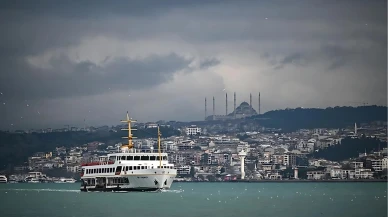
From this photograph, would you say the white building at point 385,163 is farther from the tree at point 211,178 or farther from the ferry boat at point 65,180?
the ferry boat at point 65,180

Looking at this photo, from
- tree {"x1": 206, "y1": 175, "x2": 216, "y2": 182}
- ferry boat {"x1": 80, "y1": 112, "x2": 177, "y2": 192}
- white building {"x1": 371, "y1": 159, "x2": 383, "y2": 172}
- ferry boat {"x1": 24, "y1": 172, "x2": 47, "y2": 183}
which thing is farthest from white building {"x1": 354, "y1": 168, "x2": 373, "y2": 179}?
ferry boat {"x1": 80, "y1": 112, "x2": 177, "y2": 192}

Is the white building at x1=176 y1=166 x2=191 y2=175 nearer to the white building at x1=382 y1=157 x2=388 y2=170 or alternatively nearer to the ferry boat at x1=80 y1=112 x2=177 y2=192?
the white building at x1=382 y1=157 x2=388 y2=170

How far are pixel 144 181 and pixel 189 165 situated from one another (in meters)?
114

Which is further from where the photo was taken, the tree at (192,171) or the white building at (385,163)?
the tree at (192,171)

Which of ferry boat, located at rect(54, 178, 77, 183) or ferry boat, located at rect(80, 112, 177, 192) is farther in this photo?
ferry boat, located at rect(54, 178, 77, 183)

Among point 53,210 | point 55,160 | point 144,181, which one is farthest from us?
point 55,160

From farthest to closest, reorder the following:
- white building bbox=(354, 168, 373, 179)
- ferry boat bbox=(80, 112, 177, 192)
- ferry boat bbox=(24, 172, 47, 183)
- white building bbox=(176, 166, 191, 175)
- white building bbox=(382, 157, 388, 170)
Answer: white building bbox=(176, 166, 191, 175), white building bbox=(382, 157, 388, 170), white building bbox=(354, 168, 373, 179), ferry boat bbox=(24, 172, 47, 183), ferry boat bbox=(80, 112, 177, 192)

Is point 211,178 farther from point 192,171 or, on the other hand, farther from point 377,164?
point 377,164

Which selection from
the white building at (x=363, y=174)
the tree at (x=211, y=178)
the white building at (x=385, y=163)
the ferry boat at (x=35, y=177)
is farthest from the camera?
the tree at (x=211, y=178)

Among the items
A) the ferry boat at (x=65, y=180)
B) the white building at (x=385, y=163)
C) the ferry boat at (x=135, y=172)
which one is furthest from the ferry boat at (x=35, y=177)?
the ferry boat at (x=135, y=172)

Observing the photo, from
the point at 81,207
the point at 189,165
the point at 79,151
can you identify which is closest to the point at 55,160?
the point at 79,151

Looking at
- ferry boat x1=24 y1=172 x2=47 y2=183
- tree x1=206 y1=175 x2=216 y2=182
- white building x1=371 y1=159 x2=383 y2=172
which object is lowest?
tree x1=206 y1=175 x2=216 y2=182

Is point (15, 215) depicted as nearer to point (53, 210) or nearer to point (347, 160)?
point (53, 210)

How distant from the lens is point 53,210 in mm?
58906
